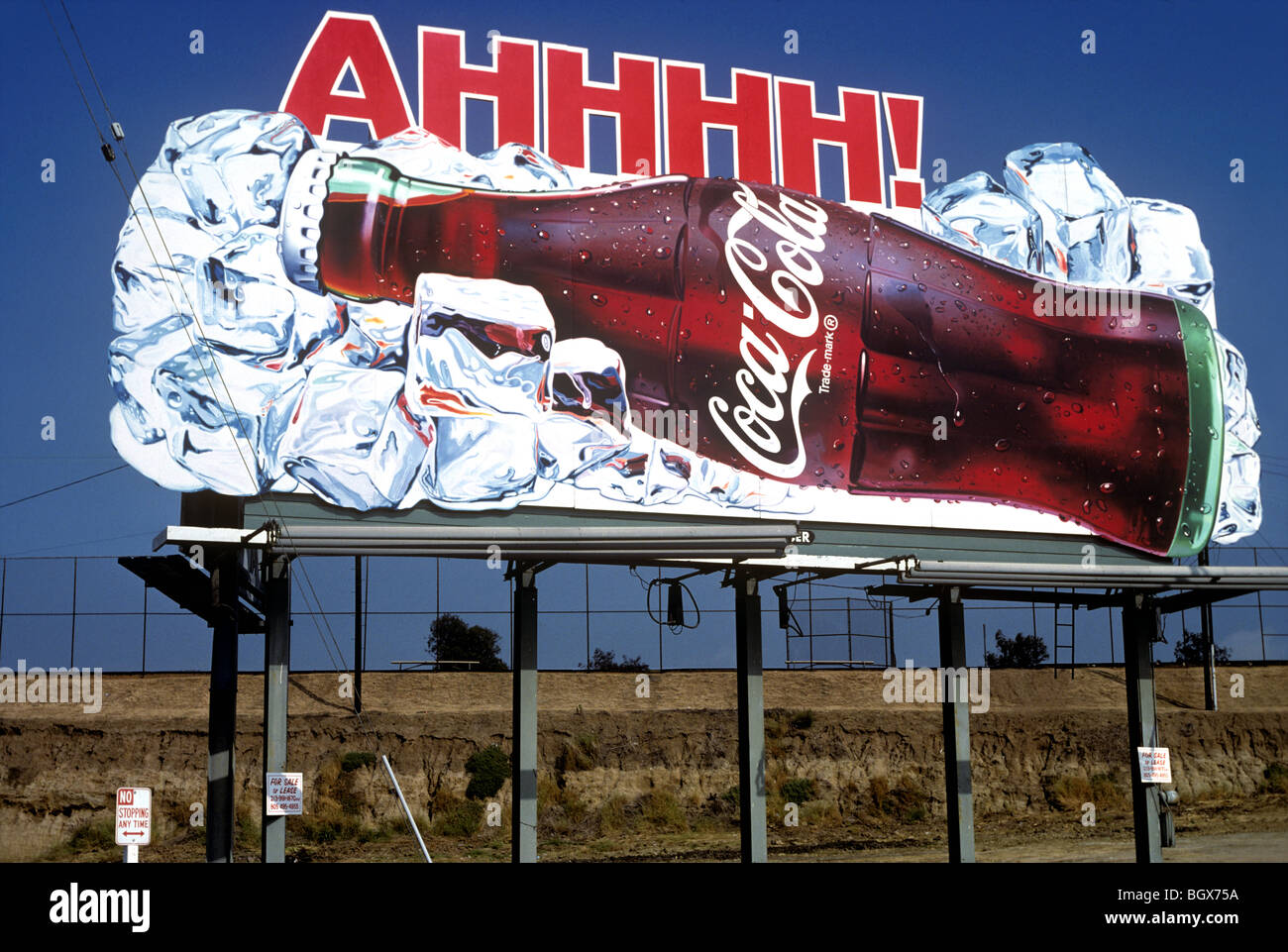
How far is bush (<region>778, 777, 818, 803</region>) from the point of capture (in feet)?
139

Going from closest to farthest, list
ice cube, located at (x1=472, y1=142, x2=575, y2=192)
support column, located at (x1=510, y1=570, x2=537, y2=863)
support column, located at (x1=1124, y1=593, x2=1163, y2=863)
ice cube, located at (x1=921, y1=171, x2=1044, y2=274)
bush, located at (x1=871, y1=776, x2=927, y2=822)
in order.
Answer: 1. support column, located at (x1=510, y1=570, x2=537, y2=863)
2. ice cube, located at (x1=472, y1=142, x2=575, y2=192)
3. ice cube, located at (x1=921, y1=171, x2=1044, y2=274)
4. support column, located at (x1=1124, y1=593, x2=1163, y2=863)
5. bush, located at (x1=871, y1=776, x2=927, y2=822)

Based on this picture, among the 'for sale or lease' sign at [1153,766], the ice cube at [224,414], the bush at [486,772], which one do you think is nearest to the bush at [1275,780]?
the bush at [486,772]

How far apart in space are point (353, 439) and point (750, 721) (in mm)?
6862

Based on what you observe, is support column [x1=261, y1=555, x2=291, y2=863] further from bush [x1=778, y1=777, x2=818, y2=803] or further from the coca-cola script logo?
bush [x1=778, y1=777, x2=818, y2=803]

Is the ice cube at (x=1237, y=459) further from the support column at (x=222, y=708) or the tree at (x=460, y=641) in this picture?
the tree at (x=460, y=641)

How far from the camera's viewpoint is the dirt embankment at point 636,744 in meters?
39.9

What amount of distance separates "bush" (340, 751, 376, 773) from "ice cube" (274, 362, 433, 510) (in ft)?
78.4

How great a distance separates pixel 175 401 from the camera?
58.7 feet

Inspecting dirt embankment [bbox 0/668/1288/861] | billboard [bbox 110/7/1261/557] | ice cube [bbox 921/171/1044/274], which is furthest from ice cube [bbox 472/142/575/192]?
dirt embankment [bbox 0/668/1288/861]

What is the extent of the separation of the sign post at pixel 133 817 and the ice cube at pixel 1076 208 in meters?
15.8

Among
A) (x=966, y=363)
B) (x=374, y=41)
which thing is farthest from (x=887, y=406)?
(x=374, y=41)

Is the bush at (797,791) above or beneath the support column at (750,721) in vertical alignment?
beneath

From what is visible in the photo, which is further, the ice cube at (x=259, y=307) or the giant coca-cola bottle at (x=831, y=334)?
the giant coca-cola bottle at (x=831, y=334)
